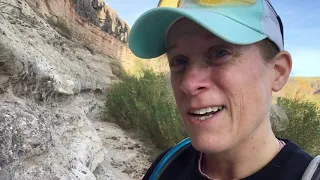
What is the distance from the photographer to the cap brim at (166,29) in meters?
0.79

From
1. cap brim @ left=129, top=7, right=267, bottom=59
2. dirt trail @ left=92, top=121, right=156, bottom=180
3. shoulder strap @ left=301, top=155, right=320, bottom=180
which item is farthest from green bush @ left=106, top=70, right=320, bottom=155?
shoulder strap @ left=301, top=155, right=320, bottom=180

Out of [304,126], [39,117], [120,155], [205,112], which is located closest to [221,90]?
[205,112]

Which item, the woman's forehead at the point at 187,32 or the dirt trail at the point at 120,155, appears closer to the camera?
the woman's forehead at the point at 187,32

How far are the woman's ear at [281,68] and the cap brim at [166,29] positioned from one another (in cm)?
11

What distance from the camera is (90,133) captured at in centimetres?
316

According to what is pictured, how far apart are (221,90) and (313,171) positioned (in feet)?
0.83

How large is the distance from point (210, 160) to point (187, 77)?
0.28 metres

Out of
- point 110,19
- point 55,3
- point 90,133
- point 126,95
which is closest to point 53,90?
point 90,133

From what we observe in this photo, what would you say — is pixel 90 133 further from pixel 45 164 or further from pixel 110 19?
pixel 110 19

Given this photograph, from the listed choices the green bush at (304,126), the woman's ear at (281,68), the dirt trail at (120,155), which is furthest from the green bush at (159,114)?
the woman's ear at (281,68)

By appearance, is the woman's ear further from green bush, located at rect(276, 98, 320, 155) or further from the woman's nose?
green bush, located at rect(276, 98, 320, 155)

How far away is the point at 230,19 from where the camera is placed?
0.81 meters

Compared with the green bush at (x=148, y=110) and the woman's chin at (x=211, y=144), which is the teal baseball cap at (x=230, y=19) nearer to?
the woman's chin at (x=211, y=144)

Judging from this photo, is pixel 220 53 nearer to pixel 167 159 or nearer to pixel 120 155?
pixel 167 159
